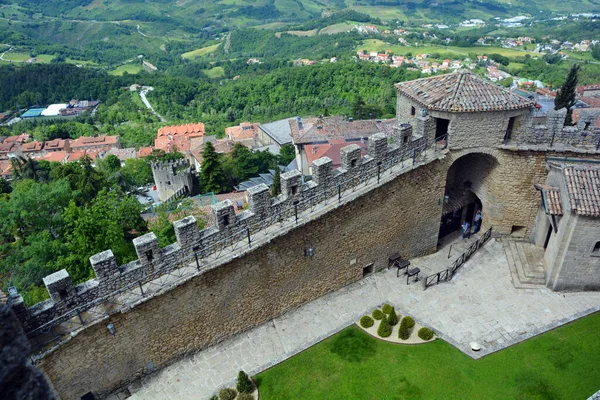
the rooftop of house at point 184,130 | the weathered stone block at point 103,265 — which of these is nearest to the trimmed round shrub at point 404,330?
the weathered stone block at point 103,265

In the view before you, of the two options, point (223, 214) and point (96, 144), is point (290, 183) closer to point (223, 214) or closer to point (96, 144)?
point (223, 214)

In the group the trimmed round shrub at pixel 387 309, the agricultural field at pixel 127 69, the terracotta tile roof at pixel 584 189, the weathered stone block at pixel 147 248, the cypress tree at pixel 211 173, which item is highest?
the weathered stone block at pixel 147 248

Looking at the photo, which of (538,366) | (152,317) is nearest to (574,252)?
(538,366)

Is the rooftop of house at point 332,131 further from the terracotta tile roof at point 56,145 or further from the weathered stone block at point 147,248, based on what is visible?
the terracotta tile roof at point 56,145

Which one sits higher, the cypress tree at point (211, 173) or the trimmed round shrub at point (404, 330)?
the trimmed round shrub at point (404, 330)

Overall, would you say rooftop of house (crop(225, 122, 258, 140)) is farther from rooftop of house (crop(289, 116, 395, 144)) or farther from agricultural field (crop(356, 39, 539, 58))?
agricultural field (crop(356, 39, 539, 58))

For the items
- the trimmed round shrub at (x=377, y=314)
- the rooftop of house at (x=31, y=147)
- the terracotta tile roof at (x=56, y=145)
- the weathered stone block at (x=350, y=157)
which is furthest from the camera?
the terracotta tile roof at (x=56, y=145)
